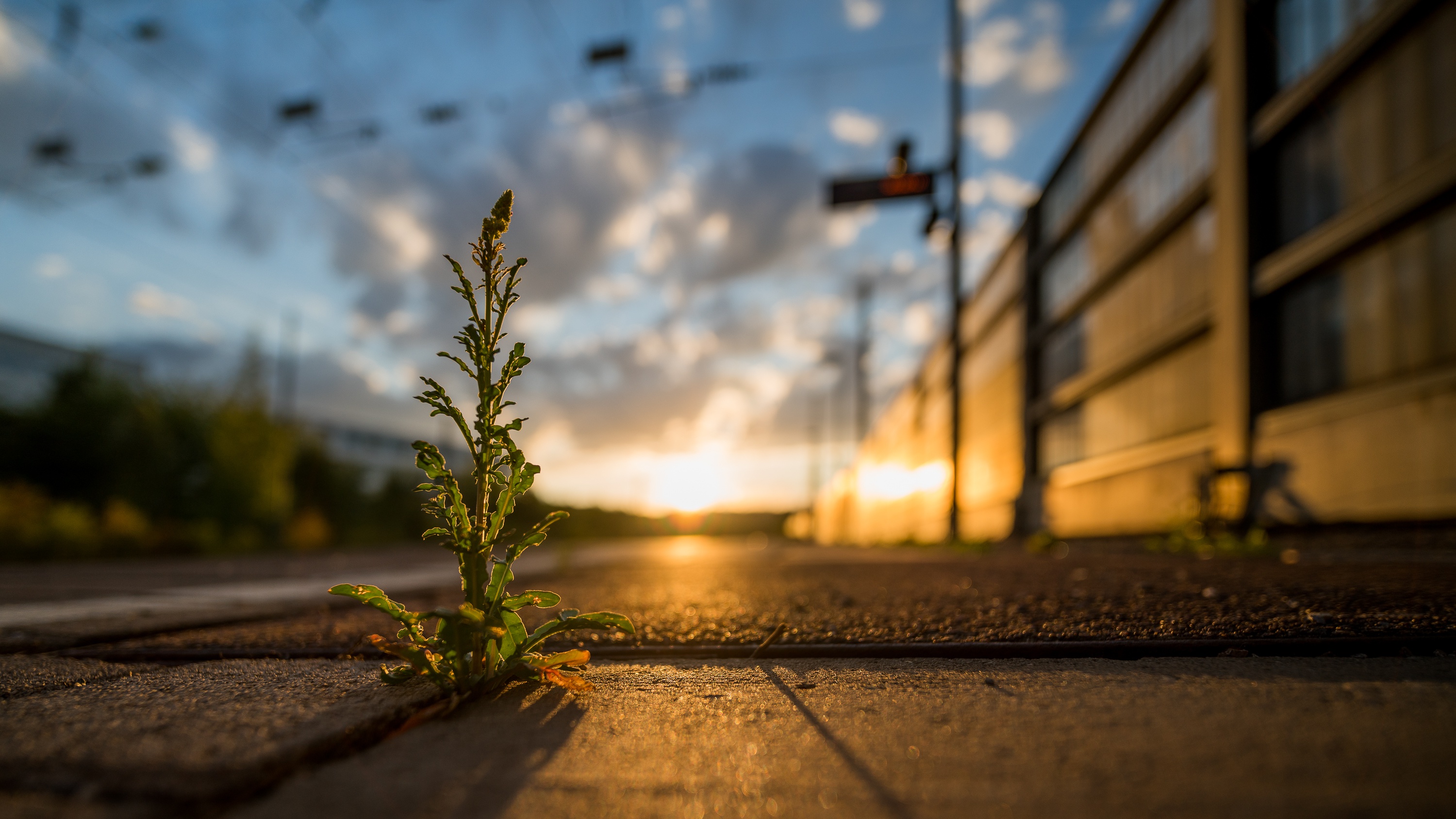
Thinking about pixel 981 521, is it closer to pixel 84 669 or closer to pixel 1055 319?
pixel 1055 319

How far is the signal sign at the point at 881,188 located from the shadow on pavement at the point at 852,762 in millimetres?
10240

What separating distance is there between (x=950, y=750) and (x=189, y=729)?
1601 millimetres

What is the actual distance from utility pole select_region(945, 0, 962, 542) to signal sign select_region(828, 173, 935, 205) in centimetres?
245

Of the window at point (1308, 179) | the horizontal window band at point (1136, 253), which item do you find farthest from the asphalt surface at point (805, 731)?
the horizontal window band at point (1136, 253)

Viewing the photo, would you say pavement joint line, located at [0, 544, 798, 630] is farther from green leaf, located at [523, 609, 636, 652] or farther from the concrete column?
the concrete column

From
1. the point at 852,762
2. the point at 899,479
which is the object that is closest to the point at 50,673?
the point at 852,762

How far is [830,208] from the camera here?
1148cm

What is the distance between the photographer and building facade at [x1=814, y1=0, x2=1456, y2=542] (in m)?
8.98

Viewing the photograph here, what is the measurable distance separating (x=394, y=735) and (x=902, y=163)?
1199 centimetres

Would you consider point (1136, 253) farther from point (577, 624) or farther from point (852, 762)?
point (852, 762)

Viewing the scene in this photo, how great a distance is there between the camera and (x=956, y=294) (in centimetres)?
1409

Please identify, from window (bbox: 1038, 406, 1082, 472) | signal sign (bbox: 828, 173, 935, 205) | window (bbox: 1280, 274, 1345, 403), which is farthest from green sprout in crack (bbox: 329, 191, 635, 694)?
window (bbox: 1038, 406, 1082, 472)

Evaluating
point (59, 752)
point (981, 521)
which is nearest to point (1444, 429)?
point (59, 752)

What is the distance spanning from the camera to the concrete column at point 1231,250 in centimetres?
1253
